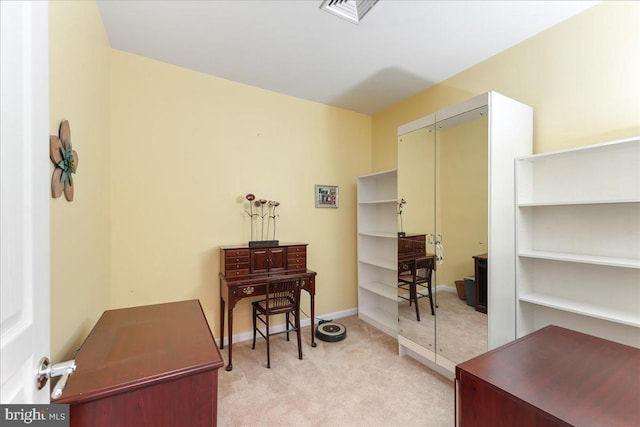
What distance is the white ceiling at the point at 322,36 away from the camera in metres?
1.90

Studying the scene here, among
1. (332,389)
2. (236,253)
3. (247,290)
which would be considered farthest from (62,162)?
(332,389)

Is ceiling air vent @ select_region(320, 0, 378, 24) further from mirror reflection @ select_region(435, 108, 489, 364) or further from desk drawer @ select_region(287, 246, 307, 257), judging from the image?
desk drawer @ select_region(287, 246, 307, 257)

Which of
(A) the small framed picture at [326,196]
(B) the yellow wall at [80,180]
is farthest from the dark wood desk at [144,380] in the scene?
(A) the small framed picture at [326,196]

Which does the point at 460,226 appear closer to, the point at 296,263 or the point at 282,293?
the point at 296,263

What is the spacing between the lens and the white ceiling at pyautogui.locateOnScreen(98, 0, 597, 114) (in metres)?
1.90

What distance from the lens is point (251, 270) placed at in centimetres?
265

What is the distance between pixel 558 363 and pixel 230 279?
91.2 inches

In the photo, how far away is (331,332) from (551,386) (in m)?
2.16

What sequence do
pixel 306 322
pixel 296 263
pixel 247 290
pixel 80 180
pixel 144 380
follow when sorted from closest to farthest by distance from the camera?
pixel 144 380, pixel 80 180, pixel 247 290, pixel 296 263, pixel 306 322

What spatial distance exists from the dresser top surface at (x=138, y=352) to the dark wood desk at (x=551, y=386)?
3.60ft

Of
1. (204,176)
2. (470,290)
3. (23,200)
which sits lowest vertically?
(470,290)

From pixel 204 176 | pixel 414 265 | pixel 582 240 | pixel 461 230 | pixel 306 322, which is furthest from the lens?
pixel 306 322

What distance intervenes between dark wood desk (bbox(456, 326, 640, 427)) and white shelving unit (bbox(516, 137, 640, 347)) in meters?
0.52

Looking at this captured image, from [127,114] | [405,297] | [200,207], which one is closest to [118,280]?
[200,207]
